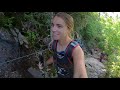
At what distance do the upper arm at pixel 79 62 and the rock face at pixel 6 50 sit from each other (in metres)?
0.74

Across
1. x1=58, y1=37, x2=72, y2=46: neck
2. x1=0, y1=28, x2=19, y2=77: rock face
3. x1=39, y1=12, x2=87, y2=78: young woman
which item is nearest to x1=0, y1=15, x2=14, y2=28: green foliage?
x1=0, y1=28, x2=19, y2=77: rock face

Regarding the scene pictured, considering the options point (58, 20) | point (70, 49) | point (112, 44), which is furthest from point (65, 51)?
point (112, 44)

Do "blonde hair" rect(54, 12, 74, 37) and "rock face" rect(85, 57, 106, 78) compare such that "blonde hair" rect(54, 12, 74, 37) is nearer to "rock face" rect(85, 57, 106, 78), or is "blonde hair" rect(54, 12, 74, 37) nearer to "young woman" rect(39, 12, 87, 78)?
"young woman" rect(39, 12, 87, 78)

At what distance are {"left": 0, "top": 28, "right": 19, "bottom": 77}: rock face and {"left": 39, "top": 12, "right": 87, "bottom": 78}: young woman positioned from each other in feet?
1.43

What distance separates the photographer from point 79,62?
2.92 m

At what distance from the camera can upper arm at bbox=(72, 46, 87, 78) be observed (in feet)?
9.46

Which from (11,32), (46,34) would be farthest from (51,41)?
(11,32)

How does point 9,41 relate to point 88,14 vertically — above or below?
below

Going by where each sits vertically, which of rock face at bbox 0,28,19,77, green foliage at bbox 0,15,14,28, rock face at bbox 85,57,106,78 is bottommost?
rock face at bbox 85,57,106,78

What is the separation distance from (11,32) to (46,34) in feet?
1.41

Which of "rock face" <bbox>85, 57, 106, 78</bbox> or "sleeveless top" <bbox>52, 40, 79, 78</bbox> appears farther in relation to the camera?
"rock face" <bbox>85, 57, 106, 78</bbox>
